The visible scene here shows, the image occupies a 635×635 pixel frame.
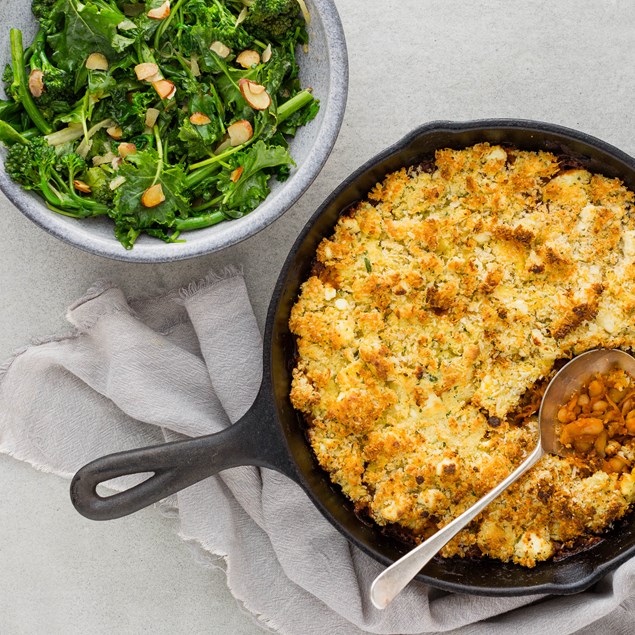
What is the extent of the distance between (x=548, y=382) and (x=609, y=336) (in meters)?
0.27

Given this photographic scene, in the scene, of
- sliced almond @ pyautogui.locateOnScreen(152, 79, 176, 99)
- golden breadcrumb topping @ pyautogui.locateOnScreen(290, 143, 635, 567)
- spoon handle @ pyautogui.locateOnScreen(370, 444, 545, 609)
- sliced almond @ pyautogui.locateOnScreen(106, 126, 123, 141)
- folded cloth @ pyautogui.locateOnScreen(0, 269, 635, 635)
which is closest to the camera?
spoon handle @ pyautogui.locateOnScreen(370, 444, 545, 609)

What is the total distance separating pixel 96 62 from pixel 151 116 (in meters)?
0.27

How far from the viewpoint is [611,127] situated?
3.27 m

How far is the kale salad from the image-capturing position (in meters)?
2.89

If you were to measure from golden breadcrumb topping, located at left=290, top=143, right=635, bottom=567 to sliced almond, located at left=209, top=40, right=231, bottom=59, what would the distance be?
788mm

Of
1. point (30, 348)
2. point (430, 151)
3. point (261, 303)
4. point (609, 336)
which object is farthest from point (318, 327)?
point (30, 348)

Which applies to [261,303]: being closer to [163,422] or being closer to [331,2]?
[163,422]

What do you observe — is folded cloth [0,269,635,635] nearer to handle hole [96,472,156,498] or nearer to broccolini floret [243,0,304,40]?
handle hole [96,472,156,498]

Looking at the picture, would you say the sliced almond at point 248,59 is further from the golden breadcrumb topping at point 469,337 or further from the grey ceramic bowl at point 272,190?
the golden breadcrumb topping at point 469,337

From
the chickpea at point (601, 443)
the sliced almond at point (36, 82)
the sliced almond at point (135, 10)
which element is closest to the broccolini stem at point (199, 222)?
the sliced almond at point (36, 82)

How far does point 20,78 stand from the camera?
2.93 meters

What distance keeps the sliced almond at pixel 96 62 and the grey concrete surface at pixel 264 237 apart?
802 mm

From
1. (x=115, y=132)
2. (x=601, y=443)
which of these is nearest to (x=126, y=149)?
(x=115, y=132)

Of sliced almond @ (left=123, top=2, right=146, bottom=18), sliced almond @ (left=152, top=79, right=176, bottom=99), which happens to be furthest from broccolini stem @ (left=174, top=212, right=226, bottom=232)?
sliced almond @ (left=123, top=2, right=146, bottom=18)
